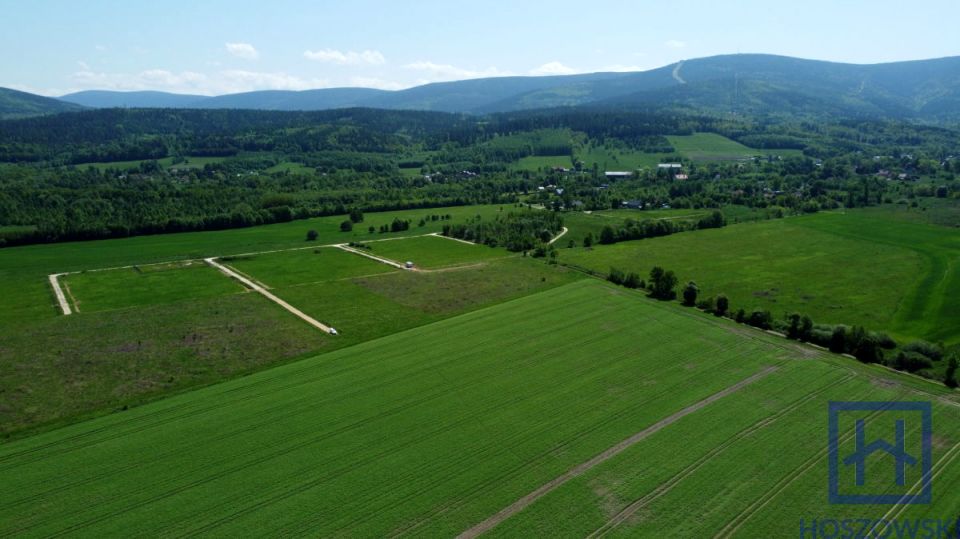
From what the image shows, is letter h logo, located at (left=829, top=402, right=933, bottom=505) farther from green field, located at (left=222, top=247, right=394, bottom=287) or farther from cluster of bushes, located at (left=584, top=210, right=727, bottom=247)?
cluster of bushes, located at (left=584, top=210, right=727, bottom=247)

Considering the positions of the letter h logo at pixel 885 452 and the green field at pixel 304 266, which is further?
the green field at pixel 304 266

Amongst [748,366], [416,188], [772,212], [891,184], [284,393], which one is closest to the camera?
[284,393]

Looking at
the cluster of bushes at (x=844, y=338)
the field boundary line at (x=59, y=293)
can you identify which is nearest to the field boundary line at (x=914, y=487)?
the cluster of bushes at (x=844, y=338)

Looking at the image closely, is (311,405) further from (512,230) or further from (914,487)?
(512,230)

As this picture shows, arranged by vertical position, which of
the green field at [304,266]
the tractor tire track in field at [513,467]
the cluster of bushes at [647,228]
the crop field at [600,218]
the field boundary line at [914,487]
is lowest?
the crop field at [600,218]

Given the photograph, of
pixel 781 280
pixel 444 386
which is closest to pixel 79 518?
pixel 444 386

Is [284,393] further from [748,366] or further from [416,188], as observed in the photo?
[416,188]

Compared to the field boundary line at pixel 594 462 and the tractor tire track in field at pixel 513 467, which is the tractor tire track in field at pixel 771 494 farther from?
the tractor tire track in field at pixel 513 467

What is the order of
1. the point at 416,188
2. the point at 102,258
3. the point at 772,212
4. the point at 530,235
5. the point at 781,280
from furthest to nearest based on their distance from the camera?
the point at 416,188, the point at 772,212, the point at 530,235, the point at 102,258, the point at 781,280
